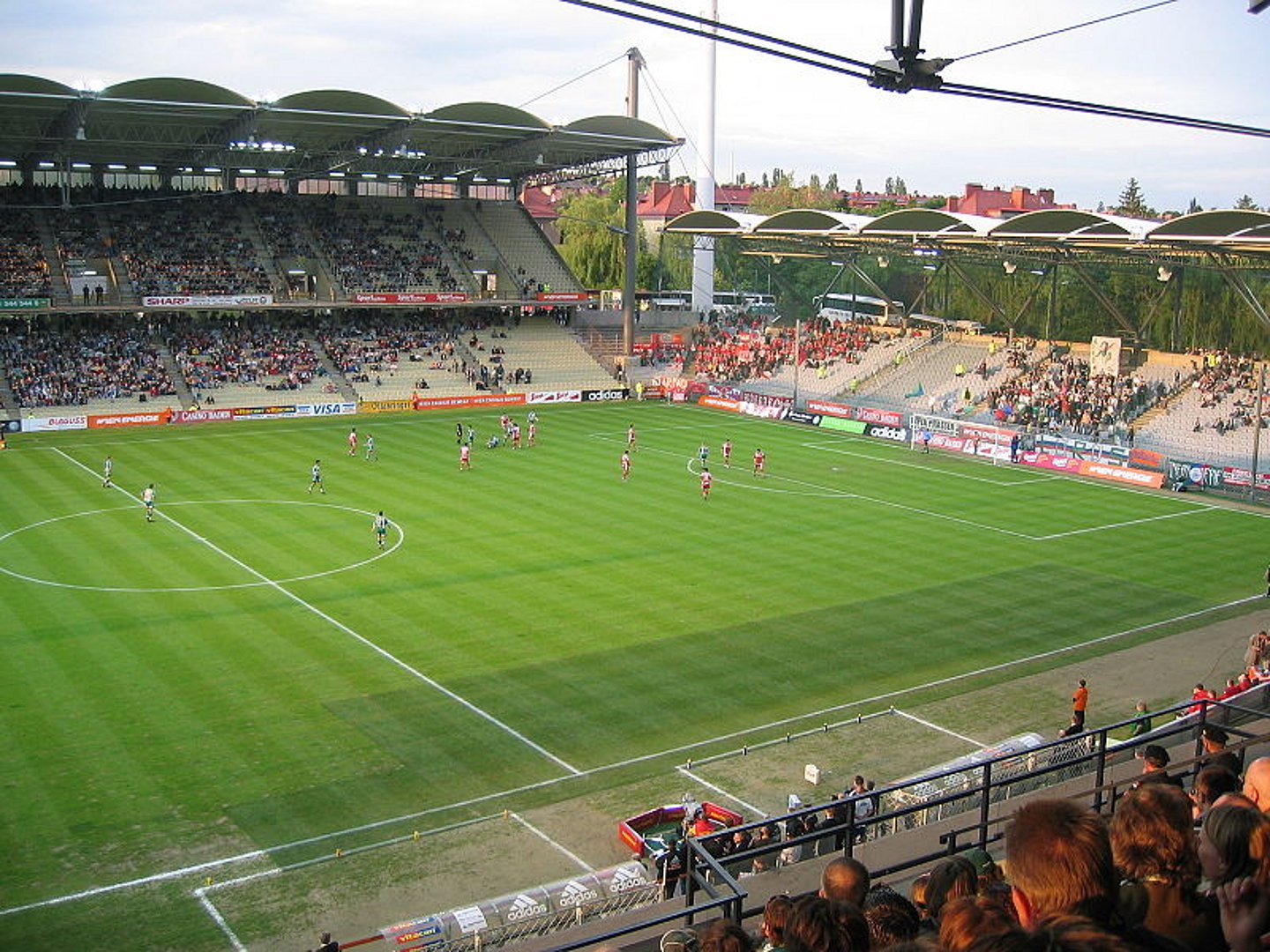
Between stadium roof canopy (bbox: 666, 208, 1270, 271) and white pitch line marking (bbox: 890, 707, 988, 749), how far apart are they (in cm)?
3393

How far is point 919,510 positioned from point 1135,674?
684 inches

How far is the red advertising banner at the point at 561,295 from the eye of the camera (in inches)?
3204

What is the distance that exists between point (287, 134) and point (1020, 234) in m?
39.0

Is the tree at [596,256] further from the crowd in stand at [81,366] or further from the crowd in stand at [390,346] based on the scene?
the crowd in stand at [81,366]

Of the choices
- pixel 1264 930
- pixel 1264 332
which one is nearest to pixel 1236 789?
pixel 1264 930

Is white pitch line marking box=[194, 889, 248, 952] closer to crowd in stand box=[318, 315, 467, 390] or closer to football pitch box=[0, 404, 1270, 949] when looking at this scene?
football pitch box=[0, 404, 1270, 949]

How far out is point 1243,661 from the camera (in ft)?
90.5

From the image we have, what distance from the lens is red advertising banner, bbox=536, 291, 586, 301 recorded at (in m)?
81.4

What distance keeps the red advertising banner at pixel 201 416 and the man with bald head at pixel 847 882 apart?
196 ft

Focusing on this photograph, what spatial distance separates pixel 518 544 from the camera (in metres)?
37.2

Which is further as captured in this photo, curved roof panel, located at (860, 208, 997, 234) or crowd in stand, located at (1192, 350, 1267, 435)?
curved roof panel, located at (860, 208, 997, 234)

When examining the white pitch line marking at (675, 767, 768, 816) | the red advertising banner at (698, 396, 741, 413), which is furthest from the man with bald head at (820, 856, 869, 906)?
the red advertising banner at (698, 396, 741, 413)

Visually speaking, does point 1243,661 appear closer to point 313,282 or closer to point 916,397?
point 916,397

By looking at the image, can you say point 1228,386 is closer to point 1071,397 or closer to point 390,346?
point 1071,397
